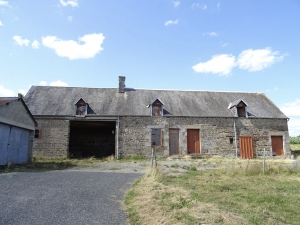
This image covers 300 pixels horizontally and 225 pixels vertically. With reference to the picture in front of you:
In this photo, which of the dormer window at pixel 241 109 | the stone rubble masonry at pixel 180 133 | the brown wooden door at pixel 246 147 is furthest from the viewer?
the dormer window at pixel 241 109

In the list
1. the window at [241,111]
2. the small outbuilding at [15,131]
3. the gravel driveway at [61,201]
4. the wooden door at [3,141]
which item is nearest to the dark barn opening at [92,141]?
the small outbuilding at [15,131]

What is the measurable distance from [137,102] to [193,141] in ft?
18.7

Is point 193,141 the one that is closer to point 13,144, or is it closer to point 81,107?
point 81,107

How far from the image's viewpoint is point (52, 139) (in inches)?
669

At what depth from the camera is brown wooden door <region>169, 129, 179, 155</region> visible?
17642mm

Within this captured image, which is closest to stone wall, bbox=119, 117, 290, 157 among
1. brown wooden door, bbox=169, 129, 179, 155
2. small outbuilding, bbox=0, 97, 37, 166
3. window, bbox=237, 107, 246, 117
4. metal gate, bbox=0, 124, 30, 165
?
brown wooden door, bbox=169, 129, 179, 155

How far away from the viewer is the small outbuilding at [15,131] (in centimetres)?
1025

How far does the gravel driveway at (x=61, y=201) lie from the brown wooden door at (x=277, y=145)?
15828mm

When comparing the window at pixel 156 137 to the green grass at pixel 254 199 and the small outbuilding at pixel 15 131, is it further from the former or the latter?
the green grass at pixel 254 199

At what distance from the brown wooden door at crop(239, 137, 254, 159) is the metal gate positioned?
15288 mm

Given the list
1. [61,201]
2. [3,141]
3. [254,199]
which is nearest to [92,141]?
[3,141]

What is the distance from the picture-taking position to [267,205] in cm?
437

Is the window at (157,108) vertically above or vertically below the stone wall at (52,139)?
above

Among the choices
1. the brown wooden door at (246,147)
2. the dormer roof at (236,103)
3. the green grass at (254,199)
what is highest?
the dormer roof at (236,103)
